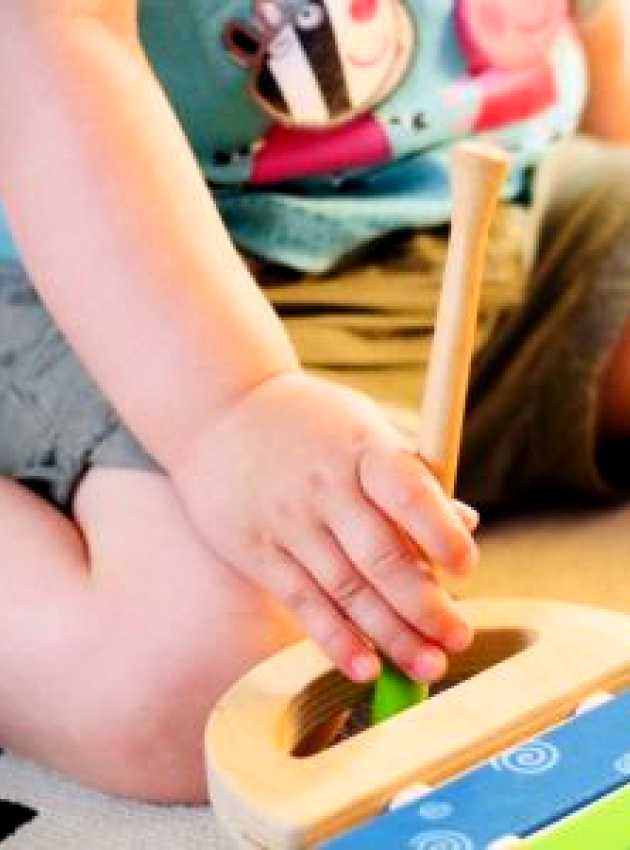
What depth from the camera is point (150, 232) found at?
63 cm

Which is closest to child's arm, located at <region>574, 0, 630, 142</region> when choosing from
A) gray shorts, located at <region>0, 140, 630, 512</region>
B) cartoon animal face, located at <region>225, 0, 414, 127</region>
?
gray shorts, located at <region>0, 140, 630, 512</region>

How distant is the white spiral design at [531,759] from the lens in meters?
0.46

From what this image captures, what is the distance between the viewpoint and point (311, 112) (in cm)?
76

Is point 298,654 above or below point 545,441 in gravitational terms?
above

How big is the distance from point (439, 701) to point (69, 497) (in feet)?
0.75

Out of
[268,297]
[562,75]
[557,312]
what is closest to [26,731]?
[268,297]

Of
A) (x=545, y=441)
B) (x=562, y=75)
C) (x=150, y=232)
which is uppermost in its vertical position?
(x=150, y=232)

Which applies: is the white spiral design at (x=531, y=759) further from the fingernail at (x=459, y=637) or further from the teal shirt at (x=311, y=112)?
the teal shirt at (x=311, y=112)

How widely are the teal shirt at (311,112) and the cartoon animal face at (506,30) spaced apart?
0.01 m

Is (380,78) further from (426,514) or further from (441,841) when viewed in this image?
(441,841)

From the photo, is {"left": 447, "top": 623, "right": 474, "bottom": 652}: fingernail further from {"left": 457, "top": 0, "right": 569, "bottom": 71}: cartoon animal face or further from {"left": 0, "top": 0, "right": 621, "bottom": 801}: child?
{"left": 457, "top": 0, "right": 569, "bottom": 71}: cartoon animal face

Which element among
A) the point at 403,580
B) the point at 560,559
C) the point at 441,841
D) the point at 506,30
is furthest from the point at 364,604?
the point at 506,30

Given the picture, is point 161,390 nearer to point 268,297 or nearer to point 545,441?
point 268,297

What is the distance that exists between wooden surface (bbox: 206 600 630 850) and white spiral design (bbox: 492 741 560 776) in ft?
0.04
